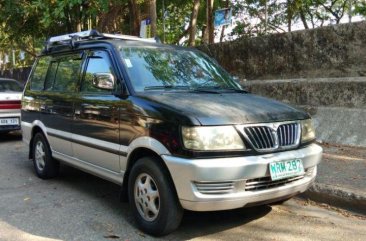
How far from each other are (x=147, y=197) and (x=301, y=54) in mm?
5931

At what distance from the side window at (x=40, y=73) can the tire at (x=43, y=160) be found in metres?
A: 0.73

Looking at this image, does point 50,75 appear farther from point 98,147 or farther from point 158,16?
point 158,16

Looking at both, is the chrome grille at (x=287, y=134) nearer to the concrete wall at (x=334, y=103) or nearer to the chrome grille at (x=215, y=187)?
the chrome grille at (x=215, y=187)

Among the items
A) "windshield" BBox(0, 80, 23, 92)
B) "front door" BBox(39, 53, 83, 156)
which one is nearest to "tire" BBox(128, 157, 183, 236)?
"front door" BBox(39, 53, 83, 156)

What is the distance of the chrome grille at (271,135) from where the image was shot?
12.8 feet

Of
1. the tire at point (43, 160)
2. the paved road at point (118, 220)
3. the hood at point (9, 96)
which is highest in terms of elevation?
the hood at point (9, 96)

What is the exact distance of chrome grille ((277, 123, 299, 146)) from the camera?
4129 millimetres

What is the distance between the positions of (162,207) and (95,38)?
8.35 feet

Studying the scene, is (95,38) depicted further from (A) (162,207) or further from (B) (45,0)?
(B) (45,0)

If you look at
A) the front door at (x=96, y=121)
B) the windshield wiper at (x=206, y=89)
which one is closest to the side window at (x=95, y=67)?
the front door at (x=96, y=121)

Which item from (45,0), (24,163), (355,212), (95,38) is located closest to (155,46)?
(95,38)

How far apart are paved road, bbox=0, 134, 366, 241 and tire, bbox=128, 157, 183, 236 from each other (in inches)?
6.1

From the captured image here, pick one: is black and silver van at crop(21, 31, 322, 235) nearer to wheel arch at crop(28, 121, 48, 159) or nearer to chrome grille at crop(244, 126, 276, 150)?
chrome grille at crop(244, 126, 276, 150)

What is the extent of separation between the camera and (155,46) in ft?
17.5
